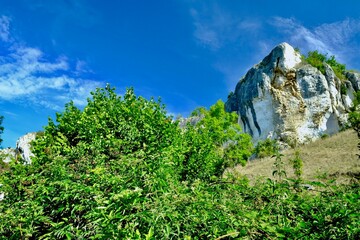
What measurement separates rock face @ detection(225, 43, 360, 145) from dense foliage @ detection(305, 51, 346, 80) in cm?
213

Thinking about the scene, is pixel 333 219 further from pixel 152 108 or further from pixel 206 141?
pixel 206 141

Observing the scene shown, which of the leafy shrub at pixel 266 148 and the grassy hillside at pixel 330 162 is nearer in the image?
the grassy hillside at pixel 330 162

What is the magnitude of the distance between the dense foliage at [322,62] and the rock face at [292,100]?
2.13 meters

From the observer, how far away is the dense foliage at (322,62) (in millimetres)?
63656

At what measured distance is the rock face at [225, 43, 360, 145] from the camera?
193 ft

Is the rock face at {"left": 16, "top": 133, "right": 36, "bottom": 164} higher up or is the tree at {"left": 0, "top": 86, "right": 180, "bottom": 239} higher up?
the rock face at {"left": 16, "top": 133, "right": 36, "bottom": 164}

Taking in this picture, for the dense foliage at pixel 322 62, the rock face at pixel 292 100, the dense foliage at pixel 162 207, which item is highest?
the dense foliage at pixel 322 62

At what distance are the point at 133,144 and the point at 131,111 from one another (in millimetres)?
1772

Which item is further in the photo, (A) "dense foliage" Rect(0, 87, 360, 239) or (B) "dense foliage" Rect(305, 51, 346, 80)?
(B) "dense foliage" Rect(305, 51, 346, 80)

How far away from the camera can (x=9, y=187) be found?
6969 mm

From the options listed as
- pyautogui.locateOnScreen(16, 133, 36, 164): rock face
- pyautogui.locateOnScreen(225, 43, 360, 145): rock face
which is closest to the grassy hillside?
pyautogui.locateOnScreen(225, 43, 360, 145): rock face

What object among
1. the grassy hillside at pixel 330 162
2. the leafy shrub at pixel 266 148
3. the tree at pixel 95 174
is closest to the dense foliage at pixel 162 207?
the tree at pixel 95 174

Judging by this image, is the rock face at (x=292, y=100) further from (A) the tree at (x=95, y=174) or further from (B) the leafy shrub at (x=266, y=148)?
(A) the tree at (x=95, y=174)

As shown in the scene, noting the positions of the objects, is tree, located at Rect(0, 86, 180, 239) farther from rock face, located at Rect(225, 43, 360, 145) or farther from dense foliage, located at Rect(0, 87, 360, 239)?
rock face, located at Rect(225, 43, 360, 145)
